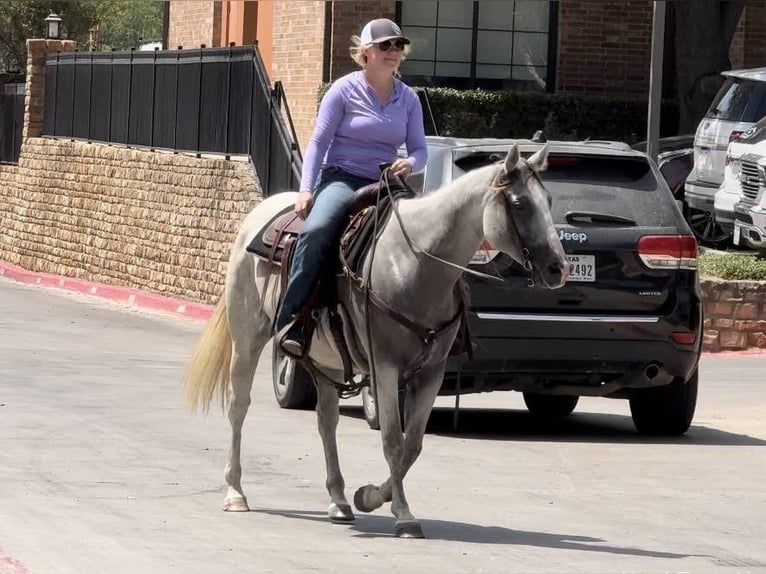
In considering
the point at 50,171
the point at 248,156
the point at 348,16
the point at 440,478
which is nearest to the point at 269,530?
the point at 440,478

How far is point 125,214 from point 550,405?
1504 centimetres

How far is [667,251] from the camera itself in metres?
12.3

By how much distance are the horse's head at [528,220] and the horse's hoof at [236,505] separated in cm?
208

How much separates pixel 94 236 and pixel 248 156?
6828 mm

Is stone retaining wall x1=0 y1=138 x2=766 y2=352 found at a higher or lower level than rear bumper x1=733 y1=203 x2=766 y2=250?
lower

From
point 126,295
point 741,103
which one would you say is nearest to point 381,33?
point 741,103

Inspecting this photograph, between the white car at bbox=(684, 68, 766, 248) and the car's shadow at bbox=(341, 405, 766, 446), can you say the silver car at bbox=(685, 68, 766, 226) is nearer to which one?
the white car at bbox=(684, 68, 766, 248)

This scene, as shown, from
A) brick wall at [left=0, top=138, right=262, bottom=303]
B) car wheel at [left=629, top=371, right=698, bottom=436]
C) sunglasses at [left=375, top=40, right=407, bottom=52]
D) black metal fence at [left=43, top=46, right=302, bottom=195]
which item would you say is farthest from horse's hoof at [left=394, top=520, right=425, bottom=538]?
brick wall at [left=0, top=138, right=262, bottom=303]

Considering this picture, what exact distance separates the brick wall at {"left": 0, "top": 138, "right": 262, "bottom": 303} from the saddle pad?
13108 millimetres

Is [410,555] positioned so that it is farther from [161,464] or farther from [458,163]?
[458,163]

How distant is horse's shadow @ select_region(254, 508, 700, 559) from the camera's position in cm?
846

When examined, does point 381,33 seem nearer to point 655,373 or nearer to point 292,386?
point 655,373

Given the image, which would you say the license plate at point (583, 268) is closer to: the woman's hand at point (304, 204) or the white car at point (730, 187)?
the woman's hand at point (304, 204)

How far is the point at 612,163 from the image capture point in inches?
496
